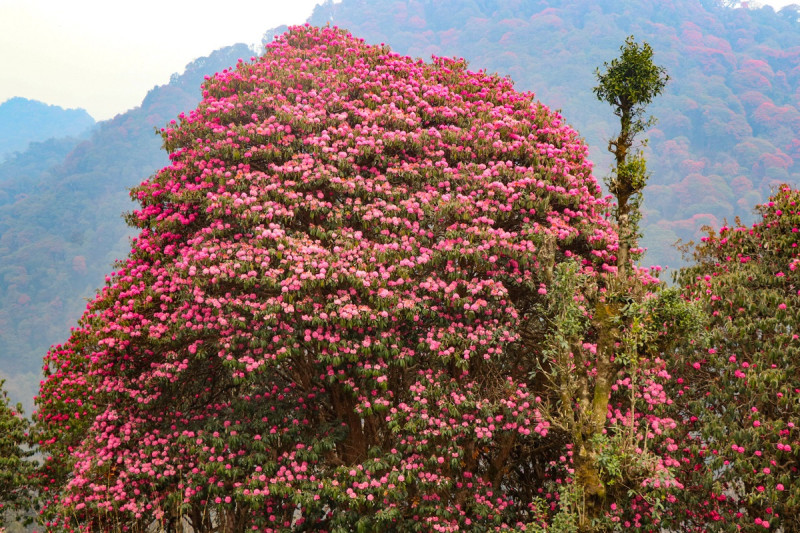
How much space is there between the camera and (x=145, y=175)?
123 meters

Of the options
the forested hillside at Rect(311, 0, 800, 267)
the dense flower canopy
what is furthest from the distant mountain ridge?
the dense flower canopy

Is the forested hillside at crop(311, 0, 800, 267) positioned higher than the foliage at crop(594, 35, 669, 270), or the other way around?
the forested hillside at crop(311, 0, 800, 267)

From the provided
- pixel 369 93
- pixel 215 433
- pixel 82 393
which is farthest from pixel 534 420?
pixel 82 393

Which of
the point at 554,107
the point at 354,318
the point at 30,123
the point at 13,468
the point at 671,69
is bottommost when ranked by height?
the point at 13,468

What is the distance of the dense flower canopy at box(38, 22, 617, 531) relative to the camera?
11.1 m

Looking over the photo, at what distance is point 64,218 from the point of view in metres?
114

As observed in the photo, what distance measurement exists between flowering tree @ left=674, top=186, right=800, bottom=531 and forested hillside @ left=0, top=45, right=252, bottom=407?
91140mm

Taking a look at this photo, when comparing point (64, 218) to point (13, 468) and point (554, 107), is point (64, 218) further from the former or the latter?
point (13, 468)

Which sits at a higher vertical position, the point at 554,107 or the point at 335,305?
the point at 554,107

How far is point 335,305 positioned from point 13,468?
13.3 metres

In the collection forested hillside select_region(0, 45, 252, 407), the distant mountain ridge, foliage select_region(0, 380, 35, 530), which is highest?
the distant mountain ridge

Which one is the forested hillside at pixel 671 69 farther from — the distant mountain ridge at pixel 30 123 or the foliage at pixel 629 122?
the distant mountain ridge at pixel 30 123

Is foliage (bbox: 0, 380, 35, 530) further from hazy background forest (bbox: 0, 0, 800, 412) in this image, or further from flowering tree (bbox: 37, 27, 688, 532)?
hazy background forest (bbox: 0, 0, 800, 412)

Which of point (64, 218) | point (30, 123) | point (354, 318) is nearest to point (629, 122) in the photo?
point (354, 318)
